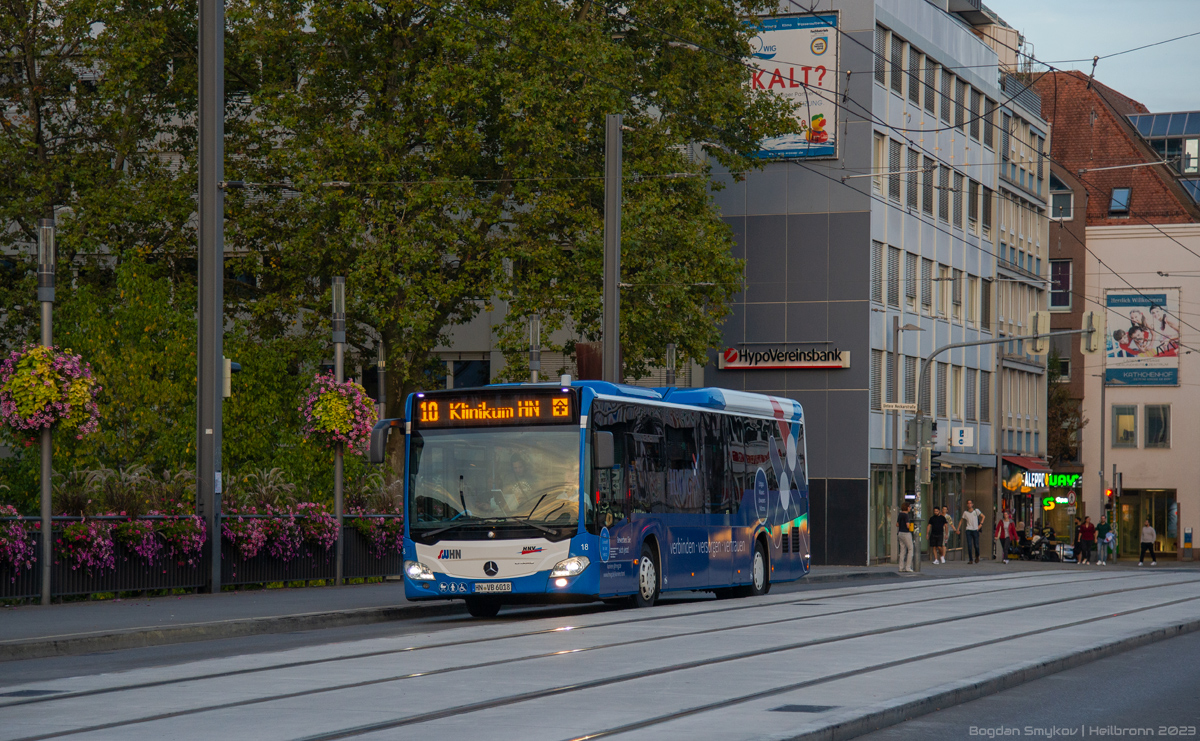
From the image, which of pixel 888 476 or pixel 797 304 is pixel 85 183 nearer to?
pixel 797 304

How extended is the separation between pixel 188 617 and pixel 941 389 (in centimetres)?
4124

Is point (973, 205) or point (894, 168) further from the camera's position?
point (973, 205)

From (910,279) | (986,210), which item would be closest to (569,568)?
(910,279)

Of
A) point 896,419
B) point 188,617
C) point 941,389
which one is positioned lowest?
point 188,617

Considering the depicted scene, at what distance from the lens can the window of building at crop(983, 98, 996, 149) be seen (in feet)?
200

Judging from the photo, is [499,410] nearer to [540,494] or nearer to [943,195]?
[540,494]

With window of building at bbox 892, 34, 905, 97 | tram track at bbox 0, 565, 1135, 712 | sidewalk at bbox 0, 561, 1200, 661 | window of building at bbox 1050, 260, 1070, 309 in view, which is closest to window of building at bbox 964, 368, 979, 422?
window of building at bbox 892, 34, 905, 97

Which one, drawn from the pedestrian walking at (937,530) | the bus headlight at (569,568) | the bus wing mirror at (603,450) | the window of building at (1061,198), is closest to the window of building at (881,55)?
the pedestrian walking at (937,530)

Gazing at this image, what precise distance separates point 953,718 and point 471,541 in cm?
1002

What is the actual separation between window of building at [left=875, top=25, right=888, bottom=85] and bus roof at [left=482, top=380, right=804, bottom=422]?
23.7m

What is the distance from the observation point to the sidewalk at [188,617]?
15.8 m

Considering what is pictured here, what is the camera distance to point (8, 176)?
126 ft

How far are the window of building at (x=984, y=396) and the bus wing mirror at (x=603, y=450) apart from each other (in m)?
43.3

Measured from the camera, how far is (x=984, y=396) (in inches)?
2436
